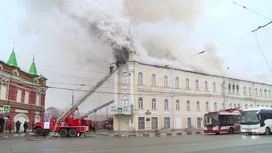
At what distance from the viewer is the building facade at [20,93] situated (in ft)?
103

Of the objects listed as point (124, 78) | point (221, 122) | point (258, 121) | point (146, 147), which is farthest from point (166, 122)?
point (146, 147)

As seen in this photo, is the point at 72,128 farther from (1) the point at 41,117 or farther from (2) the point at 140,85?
(1) the point at 41,117

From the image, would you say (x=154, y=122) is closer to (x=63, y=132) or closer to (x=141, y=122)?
(x=141, y=122)

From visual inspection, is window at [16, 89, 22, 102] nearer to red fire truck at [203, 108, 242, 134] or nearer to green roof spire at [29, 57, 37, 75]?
green roof spire at [29, 57, 37, 75]

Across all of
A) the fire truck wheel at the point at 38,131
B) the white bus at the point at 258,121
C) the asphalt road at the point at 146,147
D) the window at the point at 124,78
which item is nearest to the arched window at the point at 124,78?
the window at the point at 124,78

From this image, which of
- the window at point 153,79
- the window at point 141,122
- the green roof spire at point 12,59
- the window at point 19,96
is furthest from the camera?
the window at point 153,79

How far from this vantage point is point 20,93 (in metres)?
35.9

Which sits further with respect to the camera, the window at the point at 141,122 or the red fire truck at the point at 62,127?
the window at the point at 141,122

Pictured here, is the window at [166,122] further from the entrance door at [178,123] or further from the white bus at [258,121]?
the white bus at [258,121]

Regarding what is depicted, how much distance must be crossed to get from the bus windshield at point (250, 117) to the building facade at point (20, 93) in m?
25.0

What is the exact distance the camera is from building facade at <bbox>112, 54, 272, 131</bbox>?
125 ft

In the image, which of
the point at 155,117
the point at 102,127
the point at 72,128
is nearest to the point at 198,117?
the point at 155,117

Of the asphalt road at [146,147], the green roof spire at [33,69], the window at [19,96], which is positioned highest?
the green roof spire at [33,69]

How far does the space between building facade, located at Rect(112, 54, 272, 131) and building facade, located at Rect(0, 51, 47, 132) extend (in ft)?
41.6
